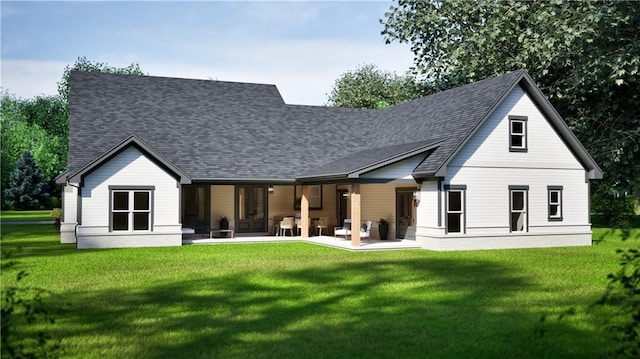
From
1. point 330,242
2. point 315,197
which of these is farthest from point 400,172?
point 315,197

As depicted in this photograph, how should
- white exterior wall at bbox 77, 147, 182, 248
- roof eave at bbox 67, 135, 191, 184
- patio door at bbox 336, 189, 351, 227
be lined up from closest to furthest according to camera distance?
roof eave at bbox 67, 135, 191, 184 < white exterior wall at bbox 77, 147, 182, 248 < patio door at bbox 336, 189, 351, 227

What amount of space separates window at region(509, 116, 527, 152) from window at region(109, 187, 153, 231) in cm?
1453

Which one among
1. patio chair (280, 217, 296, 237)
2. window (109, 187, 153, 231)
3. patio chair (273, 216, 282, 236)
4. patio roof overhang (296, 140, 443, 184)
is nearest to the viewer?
patio roof overhang (296, 140, 443, 184)

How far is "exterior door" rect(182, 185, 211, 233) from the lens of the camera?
28688 mm

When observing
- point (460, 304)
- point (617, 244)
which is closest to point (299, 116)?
point (617, 244)

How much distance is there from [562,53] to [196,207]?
740 inches

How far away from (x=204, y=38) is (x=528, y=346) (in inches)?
346

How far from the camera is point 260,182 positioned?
2750cm

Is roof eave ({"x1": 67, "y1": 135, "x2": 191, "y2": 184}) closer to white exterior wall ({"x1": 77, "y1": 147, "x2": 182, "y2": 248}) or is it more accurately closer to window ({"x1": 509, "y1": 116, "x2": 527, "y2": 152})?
white exterior wall ({"x1": 77, "y1": 147, "x2": 182, "y2": 248})

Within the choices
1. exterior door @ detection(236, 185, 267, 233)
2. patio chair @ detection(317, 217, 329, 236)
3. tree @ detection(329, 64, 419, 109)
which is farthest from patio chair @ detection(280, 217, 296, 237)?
tree @ detection(329, 64, 419, 109)

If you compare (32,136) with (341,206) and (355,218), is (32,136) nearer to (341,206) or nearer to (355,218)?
(341,206)

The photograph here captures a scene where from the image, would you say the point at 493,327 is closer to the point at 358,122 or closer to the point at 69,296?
Result: the point at 69,296

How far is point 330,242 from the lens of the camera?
24859 millimetres

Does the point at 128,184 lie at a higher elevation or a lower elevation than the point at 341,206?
higher
